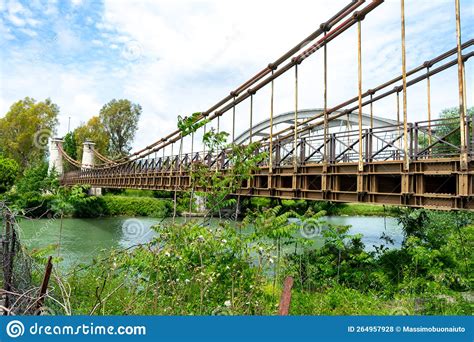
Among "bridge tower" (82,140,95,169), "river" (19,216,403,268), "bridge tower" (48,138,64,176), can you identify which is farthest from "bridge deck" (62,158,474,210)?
"bridge tower" (48,138,64,176)

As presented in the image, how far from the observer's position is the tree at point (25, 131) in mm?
45094

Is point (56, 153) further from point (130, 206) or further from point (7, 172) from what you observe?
point (130, 206)

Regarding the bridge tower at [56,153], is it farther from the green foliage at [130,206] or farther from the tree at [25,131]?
the green foliage at [130,206]

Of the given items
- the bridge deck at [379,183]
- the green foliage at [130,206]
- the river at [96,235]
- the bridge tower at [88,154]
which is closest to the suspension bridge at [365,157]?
the bridge deck at [379,183]

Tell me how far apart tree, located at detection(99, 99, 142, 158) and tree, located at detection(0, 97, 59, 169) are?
264 inches

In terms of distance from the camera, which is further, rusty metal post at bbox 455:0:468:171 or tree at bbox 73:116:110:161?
tree at bbox 73:116:110:161

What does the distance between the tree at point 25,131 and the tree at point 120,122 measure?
6693 mm

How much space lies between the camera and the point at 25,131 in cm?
4575

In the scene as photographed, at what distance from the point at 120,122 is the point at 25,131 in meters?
10.7

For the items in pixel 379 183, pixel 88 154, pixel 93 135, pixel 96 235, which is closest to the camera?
pixel 379 183

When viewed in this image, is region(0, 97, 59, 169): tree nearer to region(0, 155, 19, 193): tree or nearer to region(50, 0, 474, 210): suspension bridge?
region(0, 155, 19, 193): tree

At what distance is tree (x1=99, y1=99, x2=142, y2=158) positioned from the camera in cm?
5081

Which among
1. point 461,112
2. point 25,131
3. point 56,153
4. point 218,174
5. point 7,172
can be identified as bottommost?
point 218,174

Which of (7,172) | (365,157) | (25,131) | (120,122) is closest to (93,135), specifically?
(120,122)
